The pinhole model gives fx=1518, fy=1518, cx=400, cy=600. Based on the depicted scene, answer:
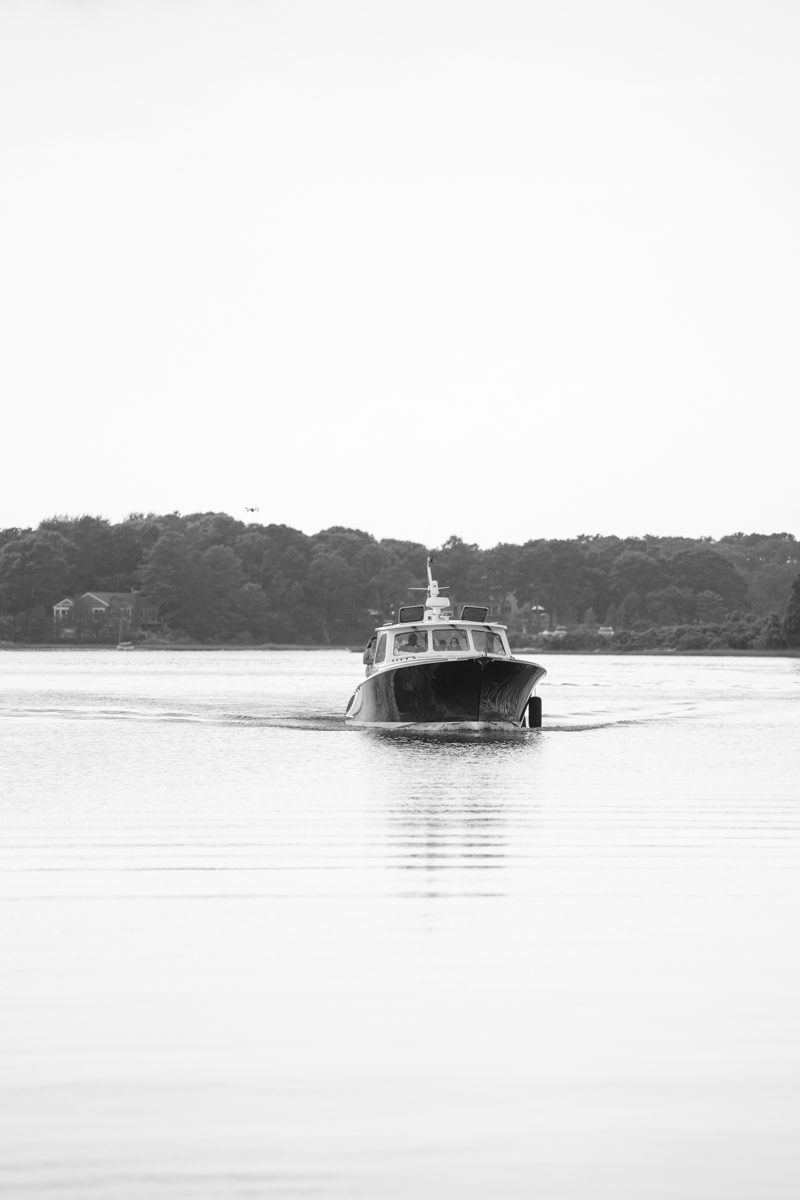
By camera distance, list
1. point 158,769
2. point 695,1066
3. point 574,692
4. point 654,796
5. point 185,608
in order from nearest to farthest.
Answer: point 695,1066, point 654,796, point 158,769, point 574,692, point 185,608

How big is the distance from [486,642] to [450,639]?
32.6 inches

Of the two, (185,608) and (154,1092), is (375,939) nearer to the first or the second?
(154,1092)

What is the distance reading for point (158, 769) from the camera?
86.9ft

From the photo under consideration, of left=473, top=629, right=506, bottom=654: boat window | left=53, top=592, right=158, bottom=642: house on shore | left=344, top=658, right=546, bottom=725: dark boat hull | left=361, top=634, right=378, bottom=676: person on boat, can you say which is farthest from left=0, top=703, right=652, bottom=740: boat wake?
left=53, top=592, right=158, bottom=642: house on shore

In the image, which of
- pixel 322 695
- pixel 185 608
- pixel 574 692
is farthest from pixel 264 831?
pixel 185 608

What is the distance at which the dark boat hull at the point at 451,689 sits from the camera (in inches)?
1329

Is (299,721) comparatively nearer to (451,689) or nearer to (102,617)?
(451,689)

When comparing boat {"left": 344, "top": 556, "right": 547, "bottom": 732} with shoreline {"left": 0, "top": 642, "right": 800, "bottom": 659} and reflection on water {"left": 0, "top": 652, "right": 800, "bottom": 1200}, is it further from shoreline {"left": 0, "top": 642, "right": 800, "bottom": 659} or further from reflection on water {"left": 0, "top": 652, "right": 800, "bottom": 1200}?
shoreline {"left": 0, "top": 642, "right": 800, "bottom": 659}

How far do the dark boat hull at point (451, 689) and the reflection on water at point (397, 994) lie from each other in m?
11.3

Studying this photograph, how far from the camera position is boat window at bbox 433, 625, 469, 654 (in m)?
34.7

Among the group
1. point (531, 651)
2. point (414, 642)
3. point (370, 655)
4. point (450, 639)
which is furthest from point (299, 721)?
point (531, 651)

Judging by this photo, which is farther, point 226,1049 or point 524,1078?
point 226,1049

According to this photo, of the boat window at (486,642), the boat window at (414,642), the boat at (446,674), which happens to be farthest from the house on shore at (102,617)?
the boat window at (486,642)

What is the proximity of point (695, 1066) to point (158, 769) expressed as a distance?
19.9 m
